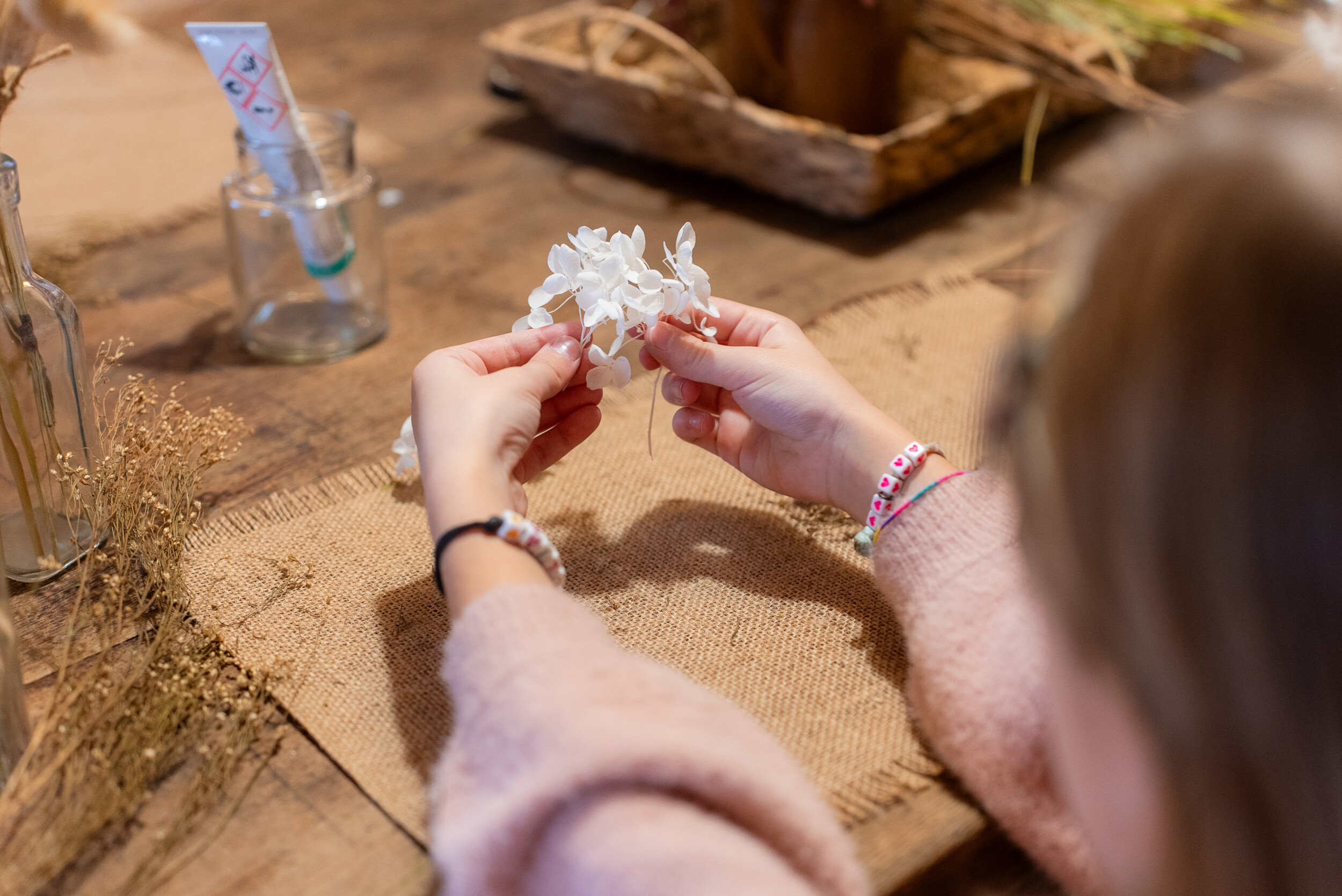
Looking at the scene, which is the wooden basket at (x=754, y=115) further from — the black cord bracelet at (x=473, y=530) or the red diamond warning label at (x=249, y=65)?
the black cord bracelet at (x=473, y=530)

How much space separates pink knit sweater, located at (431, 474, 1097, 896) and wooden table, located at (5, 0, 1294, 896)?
5 cm

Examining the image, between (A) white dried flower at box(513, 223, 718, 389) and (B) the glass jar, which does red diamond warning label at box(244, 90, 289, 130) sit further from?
(A) white dried flower at box(513, 223, 718, 389)

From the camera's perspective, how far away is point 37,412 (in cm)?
64

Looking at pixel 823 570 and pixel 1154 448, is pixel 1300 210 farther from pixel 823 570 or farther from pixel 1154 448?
pixel 823 570

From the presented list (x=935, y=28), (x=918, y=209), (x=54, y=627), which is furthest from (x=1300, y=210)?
(x=935, y=28)

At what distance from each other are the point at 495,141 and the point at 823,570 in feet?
3.00

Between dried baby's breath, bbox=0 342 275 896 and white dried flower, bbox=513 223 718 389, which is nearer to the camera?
dried baby's breath, bbox=0 342 275 896

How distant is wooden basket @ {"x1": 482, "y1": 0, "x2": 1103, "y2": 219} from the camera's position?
1.11 meters

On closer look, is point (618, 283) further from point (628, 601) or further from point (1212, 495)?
point (1212, 495)

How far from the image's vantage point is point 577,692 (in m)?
0.47

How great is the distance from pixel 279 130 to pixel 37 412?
0.35m

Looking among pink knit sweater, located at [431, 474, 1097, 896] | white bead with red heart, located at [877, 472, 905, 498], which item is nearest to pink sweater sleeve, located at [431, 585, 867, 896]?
pink knit sweater, located at [431, 474, 1097, 896]

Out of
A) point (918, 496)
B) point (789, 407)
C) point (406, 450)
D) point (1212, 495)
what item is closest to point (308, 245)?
point (406, 450)

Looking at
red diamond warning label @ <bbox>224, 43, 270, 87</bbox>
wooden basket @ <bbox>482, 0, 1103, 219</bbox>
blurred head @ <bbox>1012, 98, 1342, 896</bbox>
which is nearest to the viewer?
blurred head @ <bbox>1012, 98, 1342, 896</bbox>
